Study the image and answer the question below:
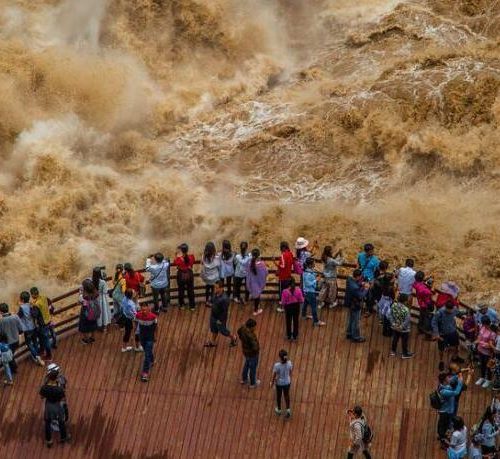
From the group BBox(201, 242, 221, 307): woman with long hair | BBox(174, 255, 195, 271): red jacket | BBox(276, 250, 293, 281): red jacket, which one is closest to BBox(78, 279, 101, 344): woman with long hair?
BBox(174, 255, 195, 271): red jacket

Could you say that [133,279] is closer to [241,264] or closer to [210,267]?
[210,267]

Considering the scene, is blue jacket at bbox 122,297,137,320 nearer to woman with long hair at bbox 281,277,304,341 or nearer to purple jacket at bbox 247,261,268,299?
purple jacket at bbox 247,261,268,299

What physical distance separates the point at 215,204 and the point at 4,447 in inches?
421

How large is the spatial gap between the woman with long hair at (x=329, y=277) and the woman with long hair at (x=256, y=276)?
1.05 meters

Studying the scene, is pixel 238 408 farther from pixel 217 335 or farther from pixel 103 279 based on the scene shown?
pixel 103 279

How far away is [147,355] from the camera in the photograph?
16.7 m

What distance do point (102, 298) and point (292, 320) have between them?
3334mm

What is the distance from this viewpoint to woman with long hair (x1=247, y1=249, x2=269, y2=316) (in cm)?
1716

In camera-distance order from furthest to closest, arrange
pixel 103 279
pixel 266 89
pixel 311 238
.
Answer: pixel 266 89, pixel 311 238, pixel 103 279

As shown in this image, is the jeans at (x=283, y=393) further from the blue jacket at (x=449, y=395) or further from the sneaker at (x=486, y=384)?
the sneaker at (x=486, y=384)

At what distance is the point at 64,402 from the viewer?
16047 mm

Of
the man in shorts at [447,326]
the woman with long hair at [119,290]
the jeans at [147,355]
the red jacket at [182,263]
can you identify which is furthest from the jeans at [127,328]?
the man in shorts at [447,326]

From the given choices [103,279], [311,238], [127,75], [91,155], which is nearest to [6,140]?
[91,155]

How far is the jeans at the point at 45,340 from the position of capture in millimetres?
16984
